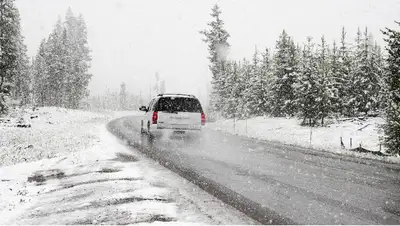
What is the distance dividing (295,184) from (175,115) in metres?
9.81

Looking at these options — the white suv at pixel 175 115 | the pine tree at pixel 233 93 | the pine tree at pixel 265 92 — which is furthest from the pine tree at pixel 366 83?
the white suv at pixel 175 115

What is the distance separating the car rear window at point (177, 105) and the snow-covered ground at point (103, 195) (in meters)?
5.45

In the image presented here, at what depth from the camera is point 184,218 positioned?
16.6 feet

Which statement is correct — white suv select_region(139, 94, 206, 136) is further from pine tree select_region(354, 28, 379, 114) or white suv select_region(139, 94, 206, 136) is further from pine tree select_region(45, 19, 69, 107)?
pine tree select_region(45, 19, 69, 107)

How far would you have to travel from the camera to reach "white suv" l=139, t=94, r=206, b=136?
16484mm

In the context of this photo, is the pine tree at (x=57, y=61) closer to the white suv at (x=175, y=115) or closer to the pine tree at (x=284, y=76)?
the pine tree at (x=284, y=76)

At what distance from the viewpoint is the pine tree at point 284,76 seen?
39.3 metres

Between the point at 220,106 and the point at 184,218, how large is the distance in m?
52.3

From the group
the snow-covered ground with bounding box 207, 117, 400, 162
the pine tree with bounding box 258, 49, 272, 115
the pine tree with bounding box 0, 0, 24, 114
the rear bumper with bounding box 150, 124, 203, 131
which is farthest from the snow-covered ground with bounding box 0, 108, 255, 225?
the pine tree with bounding box 258, 49, 272, 115

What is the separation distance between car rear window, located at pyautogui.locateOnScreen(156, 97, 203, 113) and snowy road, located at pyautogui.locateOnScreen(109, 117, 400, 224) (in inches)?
177

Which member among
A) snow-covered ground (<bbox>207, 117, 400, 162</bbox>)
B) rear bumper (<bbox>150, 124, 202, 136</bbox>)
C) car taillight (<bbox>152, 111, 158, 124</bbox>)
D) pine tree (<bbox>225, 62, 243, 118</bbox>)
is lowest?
snow-covered ground (<bbox>207, 117, 400, 162</bbox>)

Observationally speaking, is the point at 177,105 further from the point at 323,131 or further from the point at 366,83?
the point at 366,83

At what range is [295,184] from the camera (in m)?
7.23

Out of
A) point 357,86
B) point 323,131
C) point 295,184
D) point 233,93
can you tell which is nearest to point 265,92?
point 233,93
